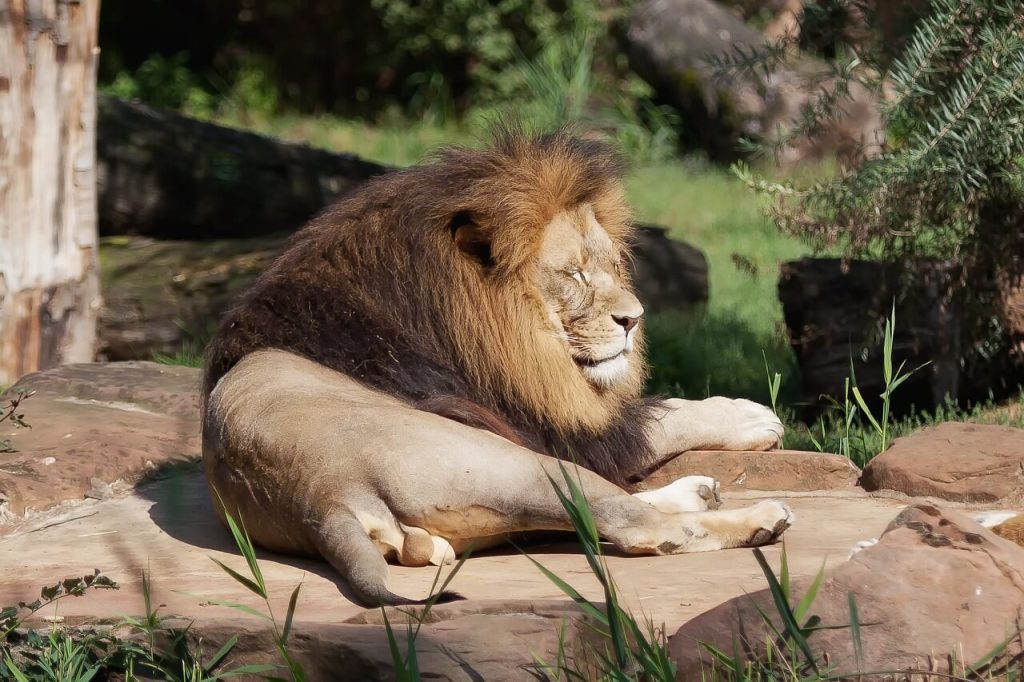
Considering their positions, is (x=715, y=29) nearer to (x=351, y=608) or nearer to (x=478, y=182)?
(x=478, y=182)

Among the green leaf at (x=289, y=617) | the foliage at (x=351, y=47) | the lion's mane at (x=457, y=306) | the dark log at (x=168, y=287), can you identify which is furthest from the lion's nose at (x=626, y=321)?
the foliage at (x=351, y=47)

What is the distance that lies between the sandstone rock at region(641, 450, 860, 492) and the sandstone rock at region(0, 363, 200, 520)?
5.40 feet

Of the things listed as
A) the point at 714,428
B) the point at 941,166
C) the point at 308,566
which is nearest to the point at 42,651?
the point at 308,566

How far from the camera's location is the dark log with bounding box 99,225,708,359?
7.06m

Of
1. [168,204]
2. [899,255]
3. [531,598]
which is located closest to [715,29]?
[168,204]

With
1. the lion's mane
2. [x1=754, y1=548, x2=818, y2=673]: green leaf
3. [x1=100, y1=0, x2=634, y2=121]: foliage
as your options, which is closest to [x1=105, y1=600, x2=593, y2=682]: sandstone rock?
[x1=754, y1=548, x2=818, y2=673]: green leaf

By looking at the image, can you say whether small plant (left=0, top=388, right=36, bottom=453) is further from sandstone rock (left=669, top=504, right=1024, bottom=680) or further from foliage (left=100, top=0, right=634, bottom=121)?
foliage (left=100, top=0, right=634, bottom=121)

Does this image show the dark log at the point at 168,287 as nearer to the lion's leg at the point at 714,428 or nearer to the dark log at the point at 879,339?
the dark log at the point at 879,339

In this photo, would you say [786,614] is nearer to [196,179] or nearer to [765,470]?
[765,470]

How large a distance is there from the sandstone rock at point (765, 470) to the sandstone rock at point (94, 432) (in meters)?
1.65

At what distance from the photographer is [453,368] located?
3.58 m

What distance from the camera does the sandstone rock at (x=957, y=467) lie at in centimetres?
372

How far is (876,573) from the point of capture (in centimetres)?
257

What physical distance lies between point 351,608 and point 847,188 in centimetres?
294
